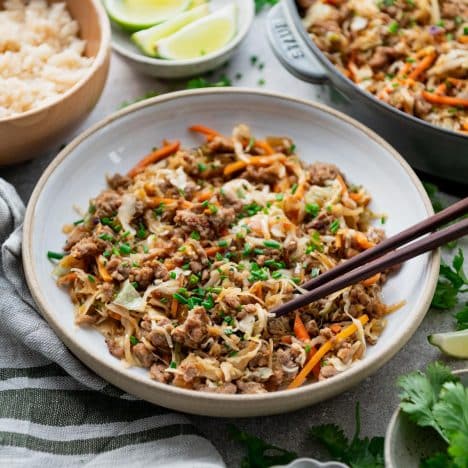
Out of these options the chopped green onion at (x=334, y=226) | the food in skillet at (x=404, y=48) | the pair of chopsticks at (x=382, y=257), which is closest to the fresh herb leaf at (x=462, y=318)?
the pair of chopsticks at (x=382, y=257)

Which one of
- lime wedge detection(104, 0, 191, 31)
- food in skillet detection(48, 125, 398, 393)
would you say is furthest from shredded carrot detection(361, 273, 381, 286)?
lime wedge detection(104, 0, 191, 31)

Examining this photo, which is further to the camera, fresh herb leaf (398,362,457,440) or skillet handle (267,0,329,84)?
skillet handle (267,0,329,84)

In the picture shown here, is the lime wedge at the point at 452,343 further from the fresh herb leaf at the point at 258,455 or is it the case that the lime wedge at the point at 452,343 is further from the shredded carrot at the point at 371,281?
the fresh herb leaf at the point at 258,455

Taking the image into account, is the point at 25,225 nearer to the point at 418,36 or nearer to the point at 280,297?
the point at 280,297

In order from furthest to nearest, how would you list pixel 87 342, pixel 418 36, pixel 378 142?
pixel 418 36
pixel 378 142
pixel 87 342

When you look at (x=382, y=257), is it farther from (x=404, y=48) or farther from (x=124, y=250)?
(x=404, y=48)

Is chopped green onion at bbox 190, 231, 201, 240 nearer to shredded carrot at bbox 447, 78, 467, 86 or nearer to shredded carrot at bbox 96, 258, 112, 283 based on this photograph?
shredded carrot at bbox 96, 258, 112, 283

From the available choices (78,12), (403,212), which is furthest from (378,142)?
(78,12)
